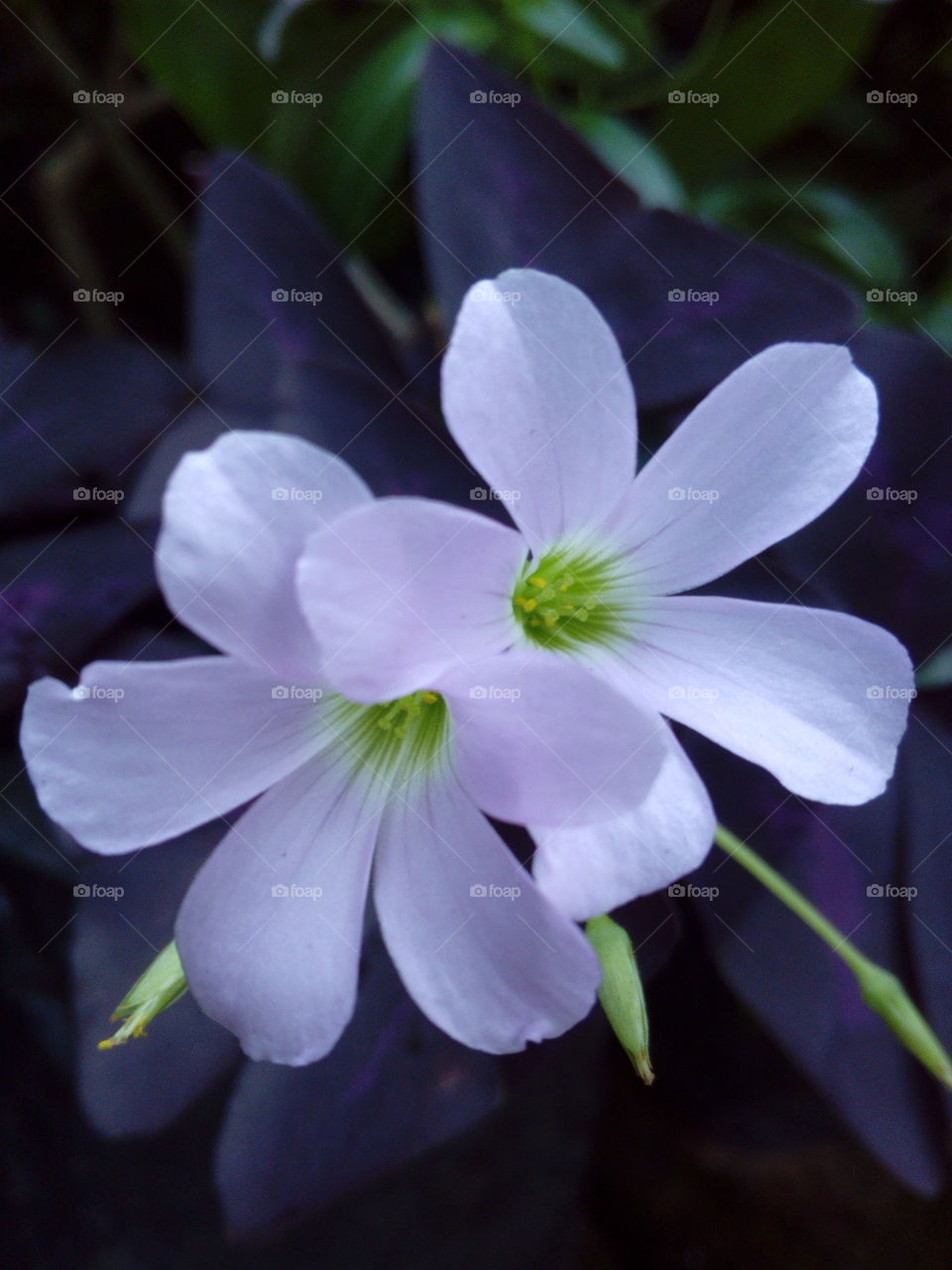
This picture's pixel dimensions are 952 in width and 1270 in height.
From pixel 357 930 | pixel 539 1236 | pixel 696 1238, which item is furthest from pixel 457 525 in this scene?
pixel 696 1238

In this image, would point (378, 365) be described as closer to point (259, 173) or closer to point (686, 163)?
point (259, 173)

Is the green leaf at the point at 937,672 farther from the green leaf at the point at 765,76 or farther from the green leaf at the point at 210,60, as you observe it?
the green leaf at the point at 210,60

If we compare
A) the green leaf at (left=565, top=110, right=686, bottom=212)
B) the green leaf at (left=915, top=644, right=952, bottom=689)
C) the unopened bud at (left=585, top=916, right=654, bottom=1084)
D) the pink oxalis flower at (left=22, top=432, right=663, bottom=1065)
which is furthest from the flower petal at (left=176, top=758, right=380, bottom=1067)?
the green leaf at (left=565, top=110, right=686, bottom=212)

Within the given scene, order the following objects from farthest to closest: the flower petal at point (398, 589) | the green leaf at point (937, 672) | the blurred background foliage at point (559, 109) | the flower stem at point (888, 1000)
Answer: the blurred background foliage at point (559, 109)
the green leaf at point (937, 672)
the flower stem at point (888, 1000)
the flower petal at point (398, 589)

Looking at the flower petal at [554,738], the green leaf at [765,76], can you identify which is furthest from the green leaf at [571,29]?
the flower petal at [554,738]

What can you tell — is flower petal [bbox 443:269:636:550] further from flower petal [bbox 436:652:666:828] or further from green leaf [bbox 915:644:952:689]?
green leaf [bbox 915:644:952:689]

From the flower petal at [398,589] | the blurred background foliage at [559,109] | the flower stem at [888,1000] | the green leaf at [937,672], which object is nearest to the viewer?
the flower petal at [398,589]
